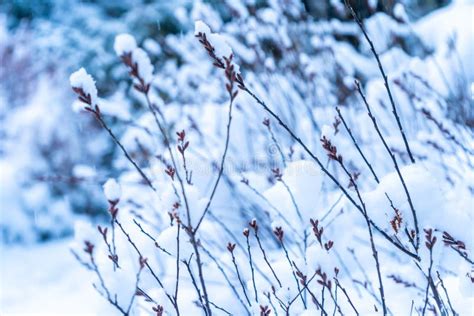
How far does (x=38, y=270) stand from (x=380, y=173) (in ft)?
11.6

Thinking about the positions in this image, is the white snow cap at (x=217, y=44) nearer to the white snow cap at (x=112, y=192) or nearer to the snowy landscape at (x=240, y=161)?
the snowy landscape at (x=240, y=161)

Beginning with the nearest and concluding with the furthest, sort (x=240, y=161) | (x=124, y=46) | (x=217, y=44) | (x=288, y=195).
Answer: (x=124, y=46), (x=217, y=44), (x=288, y=195), (x=240, y=161)

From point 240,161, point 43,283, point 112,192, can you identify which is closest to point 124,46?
point 112,192

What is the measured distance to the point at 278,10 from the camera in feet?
11.4

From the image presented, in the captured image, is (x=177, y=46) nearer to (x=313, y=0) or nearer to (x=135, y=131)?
(x=135, y=131)

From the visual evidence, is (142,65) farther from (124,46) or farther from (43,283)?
(43,283)

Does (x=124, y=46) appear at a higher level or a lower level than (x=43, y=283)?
lower

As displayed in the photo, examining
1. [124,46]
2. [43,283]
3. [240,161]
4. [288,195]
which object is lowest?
[124,46]

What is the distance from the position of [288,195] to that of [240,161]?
1.47 meters

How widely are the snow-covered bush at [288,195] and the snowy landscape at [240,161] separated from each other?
1 cm

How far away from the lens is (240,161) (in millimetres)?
3129

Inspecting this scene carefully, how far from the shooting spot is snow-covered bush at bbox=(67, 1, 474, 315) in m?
1.27

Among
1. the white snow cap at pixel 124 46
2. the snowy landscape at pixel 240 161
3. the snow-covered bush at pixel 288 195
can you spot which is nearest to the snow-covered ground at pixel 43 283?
the snowy landscape at pixel 240 161

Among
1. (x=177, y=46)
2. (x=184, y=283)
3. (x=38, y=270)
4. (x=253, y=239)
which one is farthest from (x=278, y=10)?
(x=38, y=270)
